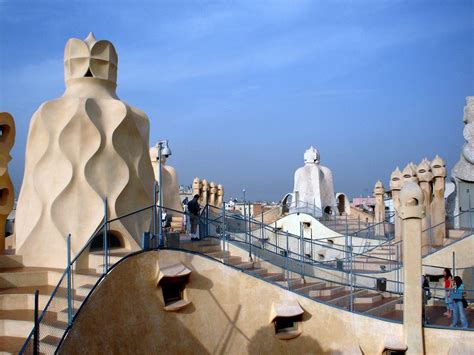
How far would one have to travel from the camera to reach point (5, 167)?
11.6 m

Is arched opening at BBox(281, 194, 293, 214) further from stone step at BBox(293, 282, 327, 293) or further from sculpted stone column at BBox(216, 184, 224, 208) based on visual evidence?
stone step at BBox(293, 282, 327, 293)

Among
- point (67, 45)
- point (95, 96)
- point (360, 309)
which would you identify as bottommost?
point (360, 309)

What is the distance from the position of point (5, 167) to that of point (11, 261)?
2417 millimetres

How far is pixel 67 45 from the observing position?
11781mm

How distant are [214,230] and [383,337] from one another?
193 inches

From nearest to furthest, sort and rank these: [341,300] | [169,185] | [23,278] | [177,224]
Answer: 1. [23,278]
2. [341,300]
3. [177,224]
4. [169,185]

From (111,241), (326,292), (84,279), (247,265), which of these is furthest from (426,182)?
(84,279)

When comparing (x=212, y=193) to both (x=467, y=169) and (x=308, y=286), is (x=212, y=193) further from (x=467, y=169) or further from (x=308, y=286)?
(x=308, y=286)

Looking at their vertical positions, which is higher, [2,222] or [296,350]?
[2,222]

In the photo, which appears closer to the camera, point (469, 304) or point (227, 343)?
point (227, 343)


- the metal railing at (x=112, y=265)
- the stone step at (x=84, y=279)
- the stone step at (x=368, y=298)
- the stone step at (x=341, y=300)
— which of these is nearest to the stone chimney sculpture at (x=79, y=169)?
the metal railing at (x=112, y=265)

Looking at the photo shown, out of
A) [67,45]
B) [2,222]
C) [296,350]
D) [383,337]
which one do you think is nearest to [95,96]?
[67,45]

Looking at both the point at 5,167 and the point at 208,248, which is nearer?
the point at 208,248

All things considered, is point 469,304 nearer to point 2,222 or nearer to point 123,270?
point 123,270
